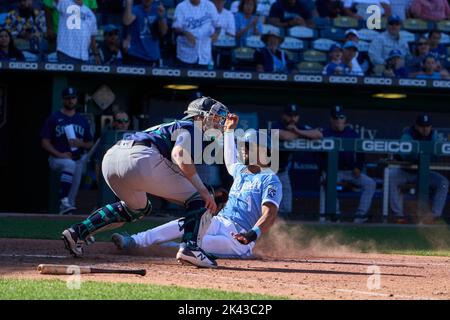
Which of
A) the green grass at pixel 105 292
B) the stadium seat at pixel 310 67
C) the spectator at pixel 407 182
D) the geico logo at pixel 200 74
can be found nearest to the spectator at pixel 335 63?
the stadium seat at pixel 310 67

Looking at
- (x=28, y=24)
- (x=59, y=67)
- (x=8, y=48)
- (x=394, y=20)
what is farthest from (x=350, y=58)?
(x=8, y=48)

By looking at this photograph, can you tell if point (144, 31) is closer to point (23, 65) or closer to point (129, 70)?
point (129, 70)

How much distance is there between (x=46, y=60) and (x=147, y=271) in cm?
701

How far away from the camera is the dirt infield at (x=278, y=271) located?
5898mm

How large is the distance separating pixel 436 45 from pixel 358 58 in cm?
139

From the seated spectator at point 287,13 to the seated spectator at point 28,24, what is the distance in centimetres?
353

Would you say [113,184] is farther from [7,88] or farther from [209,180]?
[7,88]

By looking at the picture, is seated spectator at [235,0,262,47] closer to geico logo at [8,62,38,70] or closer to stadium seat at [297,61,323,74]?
stadium seat at [297,61,323,74]

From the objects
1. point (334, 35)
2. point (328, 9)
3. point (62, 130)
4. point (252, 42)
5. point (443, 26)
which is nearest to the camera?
point (62, 130)

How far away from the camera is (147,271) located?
666cm

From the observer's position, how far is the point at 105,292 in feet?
17.6

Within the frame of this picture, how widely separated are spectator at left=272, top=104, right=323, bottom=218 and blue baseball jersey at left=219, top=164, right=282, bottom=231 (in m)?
4.53
